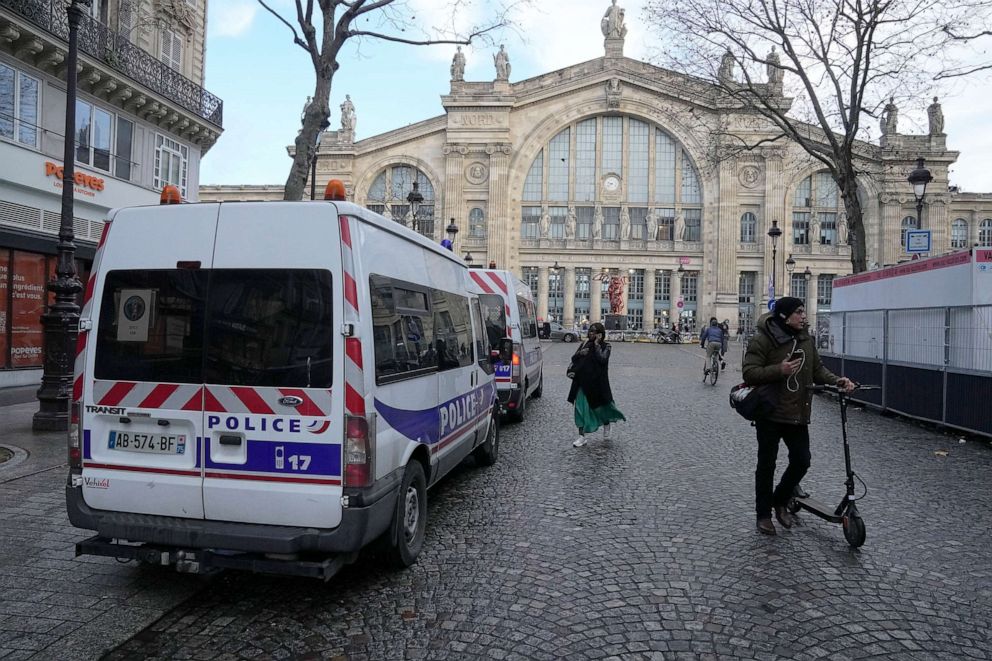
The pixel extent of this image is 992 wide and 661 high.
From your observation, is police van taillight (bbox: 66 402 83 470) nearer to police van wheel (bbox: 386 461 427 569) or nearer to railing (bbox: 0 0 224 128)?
police van wheel (bbox: 386 461 427 569)

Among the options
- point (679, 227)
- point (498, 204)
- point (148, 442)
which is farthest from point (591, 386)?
point (679, 227)

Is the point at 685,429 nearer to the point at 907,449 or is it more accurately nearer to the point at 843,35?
the point at 907,449

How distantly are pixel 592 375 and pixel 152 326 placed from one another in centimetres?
638

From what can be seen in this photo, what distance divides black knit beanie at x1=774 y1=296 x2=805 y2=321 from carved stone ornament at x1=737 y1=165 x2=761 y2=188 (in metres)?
58.9

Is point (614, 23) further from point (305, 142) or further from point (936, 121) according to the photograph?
point (305, 142)

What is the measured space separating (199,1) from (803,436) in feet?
76.5

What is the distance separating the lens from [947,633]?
3.72 meters

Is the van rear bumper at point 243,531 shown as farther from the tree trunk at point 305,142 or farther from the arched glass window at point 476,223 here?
the arched glass window at point 476,223

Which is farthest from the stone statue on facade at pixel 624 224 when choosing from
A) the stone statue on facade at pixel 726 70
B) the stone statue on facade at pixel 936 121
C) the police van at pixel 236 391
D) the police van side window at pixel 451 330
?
the police van at pixel 236 391

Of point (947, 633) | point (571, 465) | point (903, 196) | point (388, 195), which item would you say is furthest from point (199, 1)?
point (903, 196)

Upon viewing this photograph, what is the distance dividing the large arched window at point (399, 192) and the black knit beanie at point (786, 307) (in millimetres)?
57105

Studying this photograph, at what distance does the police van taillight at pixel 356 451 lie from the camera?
3.86 meters

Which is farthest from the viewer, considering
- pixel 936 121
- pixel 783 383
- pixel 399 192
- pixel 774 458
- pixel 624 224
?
pixel 399 192

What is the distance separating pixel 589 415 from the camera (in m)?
9.52
